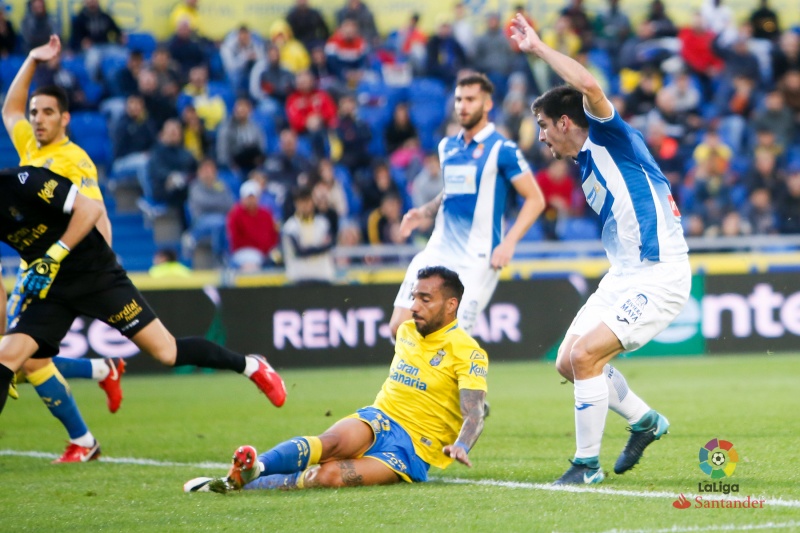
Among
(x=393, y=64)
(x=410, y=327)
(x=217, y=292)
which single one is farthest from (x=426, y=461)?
(x=393, y=64)

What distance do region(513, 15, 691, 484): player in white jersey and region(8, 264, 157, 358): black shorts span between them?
2667mm

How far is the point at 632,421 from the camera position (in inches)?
273

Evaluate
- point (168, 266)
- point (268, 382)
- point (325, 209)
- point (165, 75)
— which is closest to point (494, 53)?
point (325, 209)

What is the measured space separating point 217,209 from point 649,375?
6913 millimetres

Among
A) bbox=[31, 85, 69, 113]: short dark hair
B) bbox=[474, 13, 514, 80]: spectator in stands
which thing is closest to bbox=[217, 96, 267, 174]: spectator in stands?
bbox=[474, 13, 514, 80]: spectator in stands

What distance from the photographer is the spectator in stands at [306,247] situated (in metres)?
15.8

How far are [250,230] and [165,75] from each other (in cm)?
348

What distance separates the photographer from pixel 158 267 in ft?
53.1

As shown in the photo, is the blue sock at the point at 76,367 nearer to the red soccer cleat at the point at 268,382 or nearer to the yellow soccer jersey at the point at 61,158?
the yellow soccer jersey at the point at 61,158

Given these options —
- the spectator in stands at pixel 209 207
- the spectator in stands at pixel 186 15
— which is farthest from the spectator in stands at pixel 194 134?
the spectator in stands at pixel 186 15

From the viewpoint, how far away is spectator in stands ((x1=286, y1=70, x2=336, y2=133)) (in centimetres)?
1892

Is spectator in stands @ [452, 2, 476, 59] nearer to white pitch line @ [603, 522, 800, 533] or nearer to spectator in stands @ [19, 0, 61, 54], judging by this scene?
spectator in stands @ [19, 0, 61, 54]

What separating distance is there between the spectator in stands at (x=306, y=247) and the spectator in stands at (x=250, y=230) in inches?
32.8

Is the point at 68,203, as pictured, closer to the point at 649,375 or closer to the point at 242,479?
the point at 242,479
